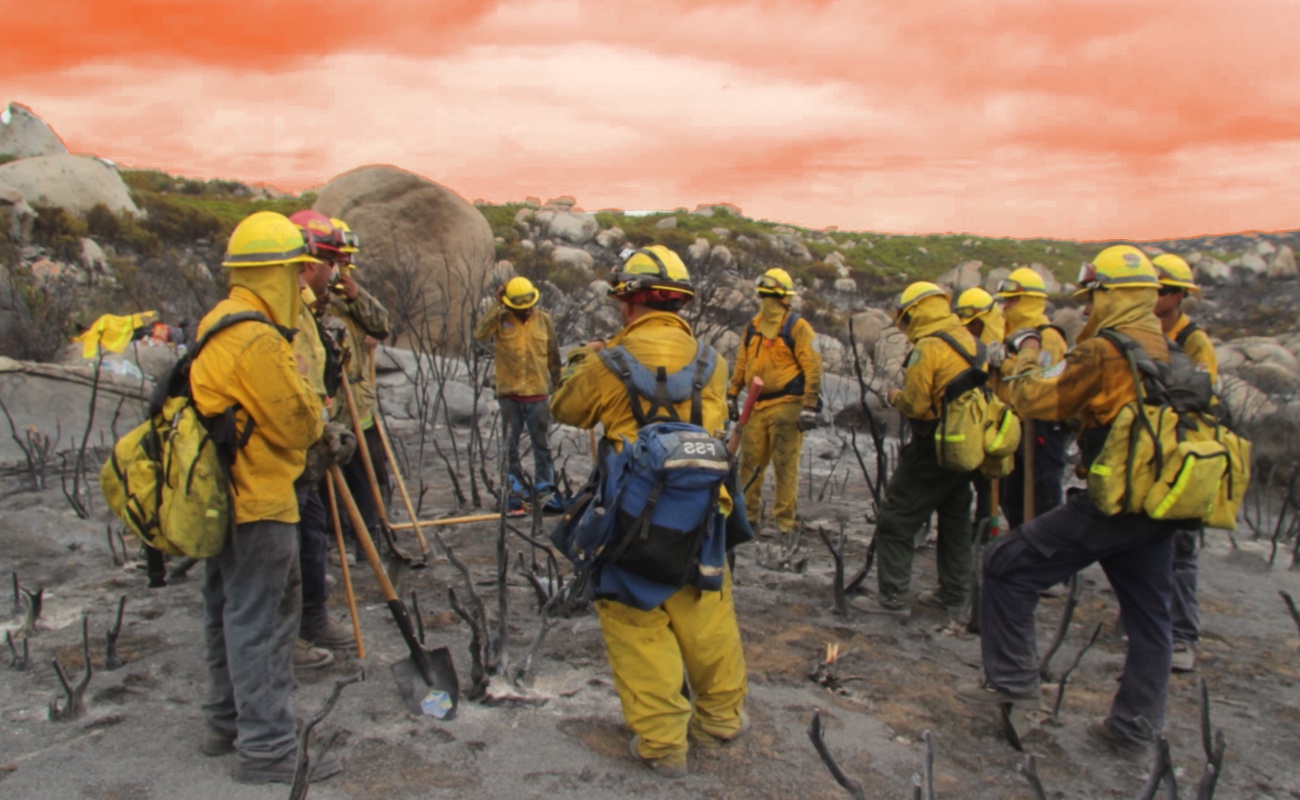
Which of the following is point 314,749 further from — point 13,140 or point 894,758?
point 13,140

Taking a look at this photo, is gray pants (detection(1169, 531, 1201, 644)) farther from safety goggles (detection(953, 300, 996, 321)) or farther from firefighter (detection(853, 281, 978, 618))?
safety goggles (detection(953, 300, 996, 321))

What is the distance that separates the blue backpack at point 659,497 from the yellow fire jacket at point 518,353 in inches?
146

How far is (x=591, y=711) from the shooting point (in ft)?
11.6

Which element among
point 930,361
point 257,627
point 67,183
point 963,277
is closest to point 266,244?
point 257,627

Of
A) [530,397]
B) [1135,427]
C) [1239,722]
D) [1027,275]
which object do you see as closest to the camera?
[1135,427]

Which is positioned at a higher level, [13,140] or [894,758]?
[13,140]

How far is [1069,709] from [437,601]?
10.4ft

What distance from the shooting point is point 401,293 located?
32.6 feet

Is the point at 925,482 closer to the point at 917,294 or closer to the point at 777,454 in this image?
the point at 917,294

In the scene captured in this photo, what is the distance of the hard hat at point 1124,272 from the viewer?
328 centimetres

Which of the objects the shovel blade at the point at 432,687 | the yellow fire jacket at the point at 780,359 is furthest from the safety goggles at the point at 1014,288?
the shovel blade at the point at 432,687

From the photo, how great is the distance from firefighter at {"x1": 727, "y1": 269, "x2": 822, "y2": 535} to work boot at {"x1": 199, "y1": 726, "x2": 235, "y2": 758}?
3828mm

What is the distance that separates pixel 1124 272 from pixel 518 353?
175 inches

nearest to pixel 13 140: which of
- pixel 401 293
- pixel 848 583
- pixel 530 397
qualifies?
pixel 401 293
